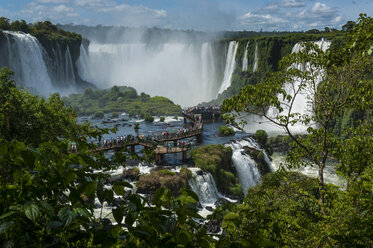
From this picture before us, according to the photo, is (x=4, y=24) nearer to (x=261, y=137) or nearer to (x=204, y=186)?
(x=261, y=137)

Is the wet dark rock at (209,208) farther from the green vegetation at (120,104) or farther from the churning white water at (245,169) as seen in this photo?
the green vegetation at (120,104)

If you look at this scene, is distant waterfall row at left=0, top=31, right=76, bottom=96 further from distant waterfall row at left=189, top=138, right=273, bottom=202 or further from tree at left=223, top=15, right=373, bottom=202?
tree at left=223, top=15, right=373, bottom=202

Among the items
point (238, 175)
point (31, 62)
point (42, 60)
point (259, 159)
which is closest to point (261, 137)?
point (259, 159)

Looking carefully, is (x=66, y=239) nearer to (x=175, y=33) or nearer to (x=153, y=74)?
(x=153, y=74)

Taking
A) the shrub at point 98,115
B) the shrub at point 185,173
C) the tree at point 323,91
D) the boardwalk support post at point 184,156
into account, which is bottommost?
the shrub at point 98,115

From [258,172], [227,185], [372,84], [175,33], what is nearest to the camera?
[372,84]

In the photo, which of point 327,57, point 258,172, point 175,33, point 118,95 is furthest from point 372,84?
point 175,33

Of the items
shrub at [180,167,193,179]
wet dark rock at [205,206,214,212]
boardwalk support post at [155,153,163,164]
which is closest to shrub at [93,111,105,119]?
boardwalk support post at [155,153,163,164]

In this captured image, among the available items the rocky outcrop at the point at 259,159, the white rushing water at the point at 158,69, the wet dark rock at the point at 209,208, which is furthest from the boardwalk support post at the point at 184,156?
the white rushing water at the point at 158,69
